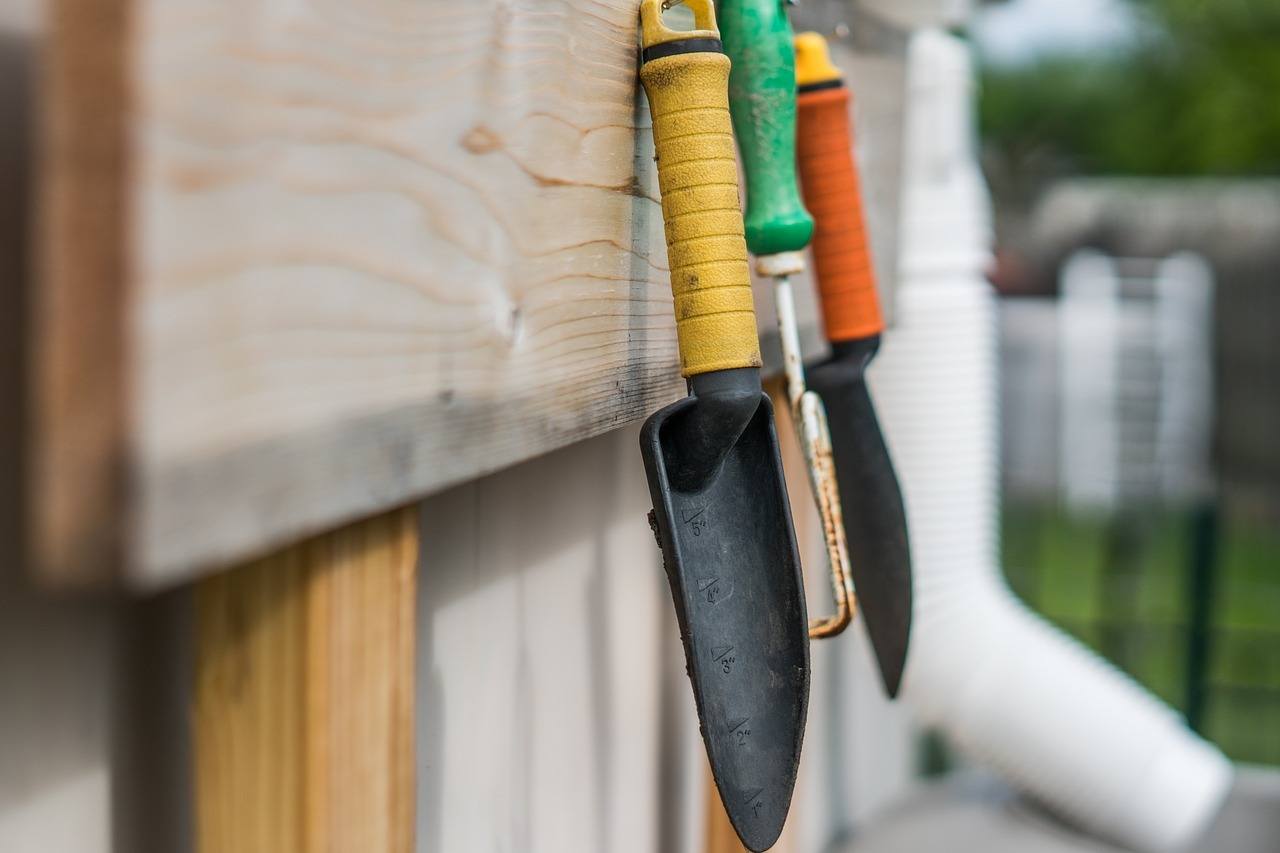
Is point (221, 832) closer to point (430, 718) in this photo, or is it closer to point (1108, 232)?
point (430, 718)

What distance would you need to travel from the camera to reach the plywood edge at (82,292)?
1.00ft

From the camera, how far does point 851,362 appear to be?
0.79 m

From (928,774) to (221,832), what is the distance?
219cm

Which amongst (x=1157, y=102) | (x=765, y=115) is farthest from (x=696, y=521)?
(x=1157, y=102)

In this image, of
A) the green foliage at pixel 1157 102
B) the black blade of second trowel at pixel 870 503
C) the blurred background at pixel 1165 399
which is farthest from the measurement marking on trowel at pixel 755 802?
the green foliage at pixel 1157 102

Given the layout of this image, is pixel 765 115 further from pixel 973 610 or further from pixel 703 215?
pixel 973 610

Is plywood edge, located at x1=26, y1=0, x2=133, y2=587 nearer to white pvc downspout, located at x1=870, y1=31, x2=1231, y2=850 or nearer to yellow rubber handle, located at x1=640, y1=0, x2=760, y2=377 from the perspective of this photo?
yellow rubber handle, located at x1=640, y1=0, x2=760, y2=377

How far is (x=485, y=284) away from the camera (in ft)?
1.60

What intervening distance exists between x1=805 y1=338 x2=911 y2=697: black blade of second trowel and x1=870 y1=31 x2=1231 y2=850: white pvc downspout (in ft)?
2.44

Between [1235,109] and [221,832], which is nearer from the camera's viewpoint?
[221,832]

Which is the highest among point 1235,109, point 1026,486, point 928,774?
point 1235,109

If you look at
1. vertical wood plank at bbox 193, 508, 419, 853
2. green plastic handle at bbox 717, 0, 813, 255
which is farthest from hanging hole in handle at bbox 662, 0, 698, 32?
Answer: vertical wood plank at bbox 193, 508, 419, 853

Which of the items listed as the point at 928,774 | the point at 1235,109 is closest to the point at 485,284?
the point at 928,774

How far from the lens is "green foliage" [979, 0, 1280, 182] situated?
10.1 metres
